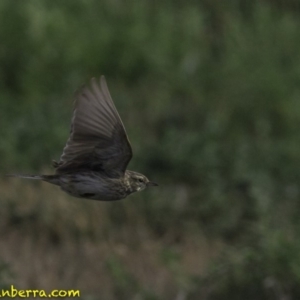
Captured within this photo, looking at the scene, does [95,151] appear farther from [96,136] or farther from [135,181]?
[135,181]

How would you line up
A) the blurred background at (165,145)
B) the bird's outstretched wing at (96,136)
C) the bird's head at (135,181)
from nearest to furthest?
the bird's outstretched wing at (96,136) → the bird's head at (135,181) → the blurred background at (165,145)

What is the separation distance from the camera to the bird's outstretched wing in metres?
7.36

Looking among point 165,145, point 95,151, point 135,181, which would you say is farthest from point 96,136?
point 165,145

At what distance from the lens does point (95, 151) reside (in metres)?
7.48

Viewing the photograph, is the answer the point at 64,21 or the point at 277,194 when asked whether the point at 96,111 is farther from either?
the point at 64,21

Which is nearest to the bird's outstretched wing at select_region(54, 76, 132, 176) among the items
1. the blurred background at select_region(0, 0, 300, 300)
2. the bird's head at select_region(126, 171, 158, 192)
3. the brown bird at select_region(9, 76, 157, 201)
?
the brown bird at select_region(9, 76, 157, 201)

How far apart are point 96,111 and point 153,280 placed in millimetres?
2681

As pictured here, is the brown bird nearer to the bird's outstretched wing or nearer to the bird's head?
the bird's outstretched wing

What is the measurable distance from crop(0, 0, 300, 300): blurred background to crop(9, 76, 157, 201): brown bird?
44.7 inches

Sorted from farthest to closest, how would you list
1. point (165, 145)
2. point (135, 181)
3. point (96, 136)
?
point (165, 145)
point (135, 181)
point (96, 136)

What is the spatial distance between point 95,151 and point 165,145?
423 cm

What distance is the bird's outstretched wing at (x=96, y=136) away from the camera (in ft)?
24.2

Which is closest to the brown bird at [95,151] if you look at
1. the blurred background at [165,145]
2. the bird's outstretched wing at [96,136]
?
the bird's outstretched wing at [96,136]

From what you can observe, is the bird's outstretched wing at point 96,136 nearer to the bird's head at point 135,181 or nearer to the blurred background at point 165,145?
the bird's head at point 135,181
